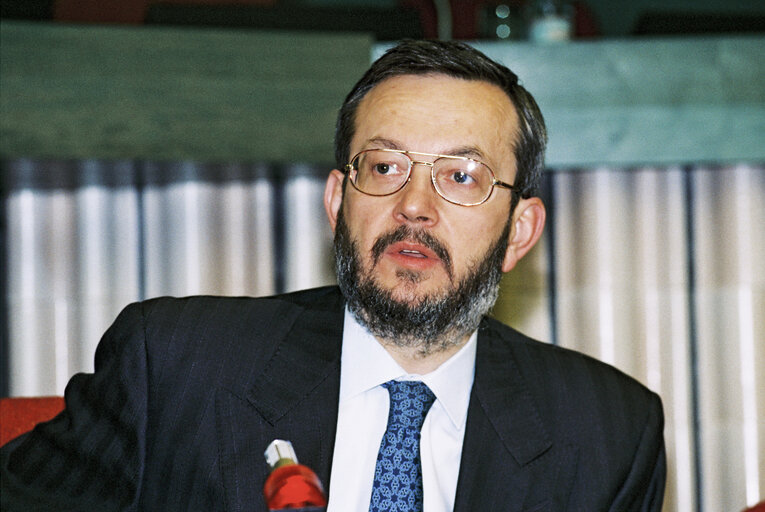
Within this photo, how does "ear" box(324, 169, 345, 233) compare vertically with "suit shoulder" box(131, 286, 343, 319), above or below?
above

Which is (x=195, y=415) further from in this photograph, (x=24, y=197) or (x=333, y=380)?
(x=24, y=197)

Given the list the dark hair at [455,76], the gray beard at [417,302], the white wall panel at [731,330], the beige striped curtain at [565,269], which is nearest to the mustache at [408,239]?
the gray beard at [417,302]

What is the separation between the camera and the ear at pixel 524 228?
1.61 metres

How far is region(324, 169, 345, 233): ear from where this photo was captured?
5.16 feet

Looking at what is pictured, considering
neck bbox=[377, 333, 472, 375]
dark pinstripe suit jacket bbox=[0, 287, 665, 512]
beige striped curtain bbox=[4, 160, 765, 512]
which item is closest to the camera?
dark pinstripe suit jacket bbox=[0, 287, 665, 512]

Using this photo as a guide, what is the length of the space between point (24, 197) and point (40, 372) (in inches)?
22.5

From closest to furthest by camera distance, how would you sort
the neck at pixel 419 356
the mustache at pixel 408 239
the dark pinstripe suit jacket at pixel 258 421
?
the dark pinstripe suit jacket at pixel 258 421 < the mustache at pixel 408 239 < the neck at pixel 419 356

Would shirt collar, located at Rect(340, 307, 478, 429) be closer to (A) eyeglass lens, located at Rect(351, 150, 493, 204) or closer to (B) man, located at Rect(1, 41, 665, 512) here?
(B) man, located at Rect(1, 41, 665, 512)

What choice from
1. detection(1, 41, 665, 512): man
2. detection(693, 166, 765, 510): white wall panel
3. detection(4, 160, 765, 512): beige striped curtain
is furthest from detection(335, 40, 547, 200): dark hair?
detection(693, 166, 765, 510): white wall panel

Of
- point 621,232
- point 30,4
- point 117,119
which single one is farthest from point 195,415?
point 621,232

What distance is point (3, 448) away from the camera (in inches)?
49.8

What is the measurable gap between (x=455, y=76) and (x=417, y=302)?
422mm

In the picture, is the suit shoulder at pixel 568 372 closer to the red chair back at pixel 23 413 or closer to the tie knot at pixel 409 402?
the tie knot at pixel 409 402

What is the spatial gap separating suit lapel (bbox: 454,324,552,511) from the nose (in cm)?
31
